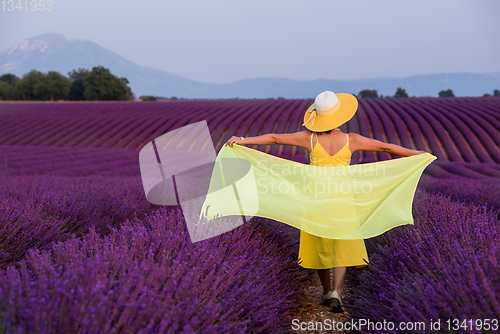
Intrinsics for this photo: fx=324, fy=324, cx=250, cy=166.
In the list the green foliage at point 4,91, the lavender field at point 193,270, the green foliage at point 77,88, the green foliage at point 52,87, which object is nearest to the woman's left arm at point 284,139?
the lavender field at point 193,270

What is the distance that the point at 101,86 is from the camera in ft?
144

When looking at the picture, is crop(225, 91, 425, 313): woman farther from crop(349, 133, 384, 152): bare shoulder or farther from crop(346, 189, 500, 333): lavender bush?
crop(346, 189, 500, 333): lavender bush

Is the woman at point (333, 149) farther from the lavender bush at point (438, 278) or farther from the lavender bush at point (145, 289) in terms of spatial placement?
the lavender bush at point (145, 289)

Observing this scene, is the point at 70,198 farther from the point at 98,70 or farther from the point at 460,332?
the point at 98,70

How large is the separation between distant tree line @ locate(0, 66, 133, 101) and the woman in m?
47.1

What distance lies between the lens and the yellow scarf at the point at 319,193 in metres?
2.36

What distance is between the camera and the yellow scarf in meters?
2.36

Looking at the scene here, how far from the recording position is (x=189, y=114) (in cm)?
1895

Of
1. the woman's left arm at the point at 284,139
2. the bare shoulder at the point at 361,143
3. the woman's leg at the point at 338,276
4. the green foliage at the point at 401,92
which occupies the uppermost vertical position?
the green foliage at the point at 401,92

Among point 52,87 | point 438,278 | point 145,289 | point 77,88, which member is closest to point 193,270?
point 145,289

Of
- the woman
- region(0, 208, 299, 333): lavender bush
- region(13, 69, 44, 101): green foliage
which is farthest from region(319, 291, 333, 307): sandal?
region(13, 69, 44, 101): green foliage

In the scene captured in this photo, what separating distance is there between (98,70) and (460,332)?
51529 mm

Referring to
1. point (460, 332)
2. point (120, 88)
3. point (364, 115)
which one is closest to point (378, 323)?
point (460, 332)

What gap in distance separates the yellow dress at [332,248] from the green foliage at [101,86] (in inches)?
1858
